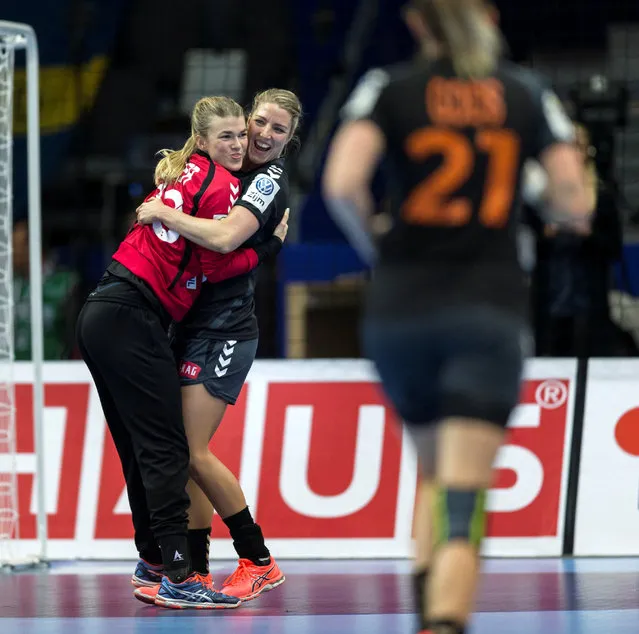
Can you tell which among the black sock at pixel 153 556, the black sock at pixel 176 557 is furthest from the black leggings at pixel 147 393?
→ the black sock at pixel 153 556

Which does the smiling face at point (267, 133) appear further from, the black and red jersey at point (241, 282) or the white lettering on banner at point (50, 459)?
the white lettering on banner at point (50, 459)

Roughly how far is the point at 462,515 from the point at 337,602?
211cm

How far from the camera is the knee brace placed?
291 cm

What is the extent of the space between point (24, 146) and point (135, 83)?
1208mm

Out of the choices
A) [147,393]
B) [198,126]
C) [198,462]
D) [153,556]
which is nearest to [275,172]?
[198,126]

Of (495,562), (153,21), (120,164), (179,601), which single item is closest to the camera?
(179,601)

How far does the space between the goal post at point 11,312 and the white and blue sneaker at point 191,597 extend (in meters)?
1.49

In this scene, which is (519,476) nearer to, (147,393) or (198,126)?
(147,393)

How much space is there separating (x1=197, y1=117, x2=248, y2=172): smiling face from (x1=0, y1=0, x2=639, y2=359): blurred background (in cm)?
307

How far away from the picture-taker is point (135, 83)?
11117 mm

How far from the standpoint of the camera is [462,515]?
292 cm

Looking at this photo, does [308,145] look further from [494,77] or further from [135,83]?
[494,77]

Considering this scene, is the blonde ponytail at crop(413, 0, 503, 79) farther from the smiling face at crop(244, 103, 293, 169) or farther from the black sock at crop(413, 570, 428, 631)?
the smiling face at crop(244, 103, 293, 169)

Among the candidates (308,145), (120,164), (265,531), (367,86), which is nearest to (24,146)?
(120,164)
